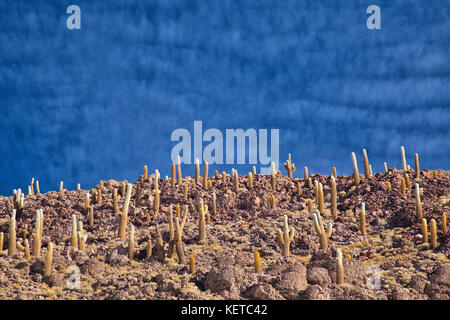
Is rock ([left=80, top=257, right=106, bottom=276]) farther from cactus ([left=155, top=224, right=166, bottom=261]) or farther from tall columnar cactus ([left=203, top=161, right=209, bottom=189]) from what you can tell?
tall columnar cactus ([left=203, top=161, right=209, bottom=189])

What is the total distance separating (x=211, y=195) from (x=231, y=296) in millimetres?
8200

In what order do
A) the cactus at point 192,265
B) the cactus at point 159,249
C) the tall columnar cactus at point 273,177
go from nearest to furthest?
the cactus at point 192,265
the cactus at point 159,249
the tall columnar cactus at point 273,177

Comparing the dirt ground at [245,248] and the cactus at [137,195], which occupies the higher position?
the cactus at [137,195]

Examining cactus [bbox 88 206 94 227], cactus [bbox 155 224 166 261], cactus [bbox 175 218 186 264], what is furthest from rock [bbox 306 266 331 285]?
cactus [bbox 88 206 94 227]

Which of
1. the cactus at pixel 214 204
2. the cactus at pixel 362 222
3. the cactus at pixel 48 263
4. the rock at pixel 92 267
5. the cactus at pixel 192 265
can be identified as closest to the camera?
the cactus at pixel 192 265

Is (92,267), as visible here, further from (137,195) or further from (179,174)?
(179,174)

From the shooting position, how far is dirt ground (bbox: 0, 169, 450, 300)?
12352 mm

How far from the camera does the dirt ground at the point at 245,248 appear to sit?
12.4m

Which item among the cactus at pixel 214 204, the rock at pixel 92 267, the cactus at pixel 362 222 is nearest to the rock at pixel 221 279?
the rock at pixel 92 267

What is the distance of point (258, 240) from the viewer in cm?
1571

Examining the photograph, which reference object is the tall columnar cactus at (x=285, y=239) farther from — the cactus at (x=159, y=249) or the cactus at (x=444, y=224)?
the cactus at (x=444, y=224)

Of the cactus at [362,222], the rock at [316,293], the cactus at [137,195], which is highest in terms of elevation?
the cactus at [137,195]

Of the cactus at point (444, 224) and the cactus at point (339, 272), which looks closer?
the cactus at point (339, 272)
